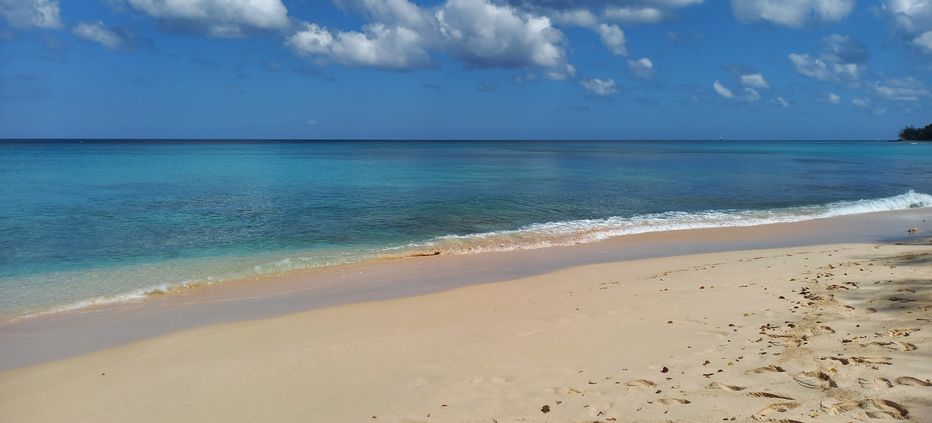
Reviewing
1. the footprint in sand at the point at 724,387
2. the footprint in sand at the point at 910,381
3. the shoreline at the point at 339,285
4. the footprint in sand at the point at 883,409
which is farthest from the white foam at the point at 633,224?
the footprint in sand at the point at 883,409


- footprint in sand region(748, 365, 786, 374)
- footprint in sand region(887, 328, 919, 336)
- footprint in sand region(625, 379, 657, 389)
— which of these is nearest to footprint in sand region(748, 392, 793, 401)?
footprint in sand region(748, 365, 786, 374)

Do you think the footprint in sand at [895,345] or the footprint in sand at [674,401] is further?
the footprint in sand at [895,345]

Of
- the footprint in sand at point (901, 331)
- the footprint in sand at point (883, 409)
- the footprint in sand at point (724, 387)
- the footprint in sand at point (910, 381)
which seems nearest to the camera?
the footprint in sand at point (883, 409)

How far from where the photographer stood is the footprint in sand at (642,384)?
205 inches

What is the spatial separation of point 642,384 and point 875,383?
1862 millimetres

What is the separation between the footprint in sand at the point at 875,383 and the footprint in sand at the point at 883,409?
273 mm

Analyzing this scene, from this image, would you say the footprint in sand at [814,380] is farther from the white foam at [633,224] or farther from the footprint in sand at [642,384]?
the white foam at [633,224]

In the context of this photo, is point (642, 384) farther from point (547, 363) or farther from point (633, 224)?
point (633, 224)

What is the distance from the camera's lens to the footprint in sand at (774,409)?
4441 mm

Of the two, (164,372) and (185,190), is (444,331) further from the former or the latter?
(185,190)

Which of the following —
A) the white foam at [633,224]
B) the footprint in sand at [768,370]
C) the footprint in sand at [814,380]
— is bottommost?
the white foam at [633,224]

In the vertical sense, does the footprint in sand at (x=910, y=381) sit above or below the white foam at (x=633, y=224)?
above

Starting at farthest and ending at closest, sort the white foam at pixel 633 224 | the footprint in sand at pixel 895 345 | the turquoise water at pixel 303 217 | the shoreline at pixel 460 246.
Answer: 1. the white foam at pixel 633 224
2. the turquoise water at pixel 303 217
3. the shoreline at pixel 460 246
4. the footprint in sand at pixel 895 345

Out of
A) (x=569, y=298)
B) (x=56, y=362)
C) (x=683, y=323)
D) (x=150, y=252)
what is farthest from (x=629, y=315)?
(x=150, y=252)
